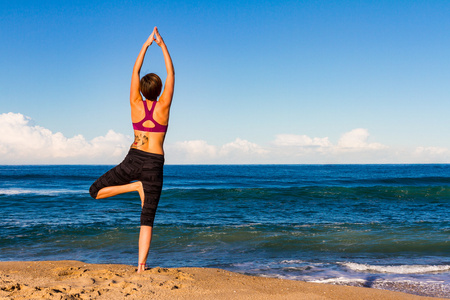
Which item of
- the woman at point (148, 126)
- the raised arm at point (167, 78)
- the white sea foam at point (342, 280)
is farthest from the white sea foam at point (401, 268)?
the raised arm at point (167, 78)

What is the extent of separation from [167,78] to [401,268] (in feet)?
16.1

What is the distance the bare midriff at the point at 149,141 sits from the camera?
4.04 metres

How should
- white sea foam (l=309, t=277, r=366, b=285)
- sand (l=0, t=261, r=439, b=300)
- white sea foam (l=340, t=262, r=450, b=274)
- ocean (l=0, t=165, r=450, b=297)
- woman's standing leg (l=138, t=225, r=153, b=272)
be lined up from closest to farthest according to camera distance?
sand (l=0, t=261, r=439, b=300)
woman's standing leg (l=138, t=225, r=153, b=272)
white sea foam (l=309, t=277, r=366, b=285)
white sea foam (l=340, t=262, r=450, b=274)
ocean (l=0, t=165, r=450, b=297)

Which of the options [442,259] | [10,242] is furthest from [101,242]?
[442,259]

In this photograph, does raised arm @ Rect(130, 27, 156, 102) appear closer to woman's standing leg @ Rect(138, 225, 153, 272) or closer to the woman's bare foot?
woman's standing leg @ Rect(138, 225, 153, 272)

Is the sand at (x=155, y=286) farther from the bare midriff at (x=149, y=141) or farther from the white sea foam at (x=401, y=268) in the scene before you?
the white sea foam at (x=401, y=268)

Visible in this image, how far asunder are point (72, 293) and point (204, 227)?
7074 millimetres

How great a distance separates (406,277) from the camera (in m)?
5.46

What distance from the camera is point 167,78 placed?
4.05 metres

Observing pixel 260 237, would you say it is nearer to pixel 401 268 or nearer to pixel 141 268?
pixel 401 268

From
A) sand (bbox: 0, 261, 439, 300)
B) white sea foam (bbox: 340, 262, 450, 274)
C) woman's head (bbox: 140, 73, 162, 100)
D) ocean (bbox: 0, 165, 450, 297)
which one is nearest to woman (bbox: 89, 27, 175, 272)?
woman's head (bbox: 140, 73, 162, 100)

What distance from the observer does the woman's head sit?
402 centimetres

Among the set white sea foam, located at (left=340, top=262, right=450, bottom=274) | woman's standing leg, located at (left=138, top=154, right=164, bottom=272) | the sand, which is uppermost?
woman's standing leg, located at (left=138, top=154, right=164, bottom=272)

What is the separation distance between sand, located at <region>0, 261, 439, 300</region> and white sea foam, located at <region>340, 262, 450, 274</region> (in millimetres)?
1519
